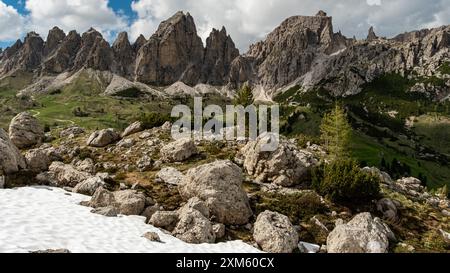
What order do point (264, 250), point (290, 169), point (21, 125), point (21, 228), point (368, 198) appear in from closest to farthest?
1. point (21, 228)
2. point (264, 250)
3. point (368, 198)
4. point (290, 169)
5. point (21, 125)

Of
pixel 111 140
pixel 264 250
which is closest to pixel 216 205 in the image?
pixel 264 250

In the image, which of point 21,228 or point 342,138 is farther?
point 342,138

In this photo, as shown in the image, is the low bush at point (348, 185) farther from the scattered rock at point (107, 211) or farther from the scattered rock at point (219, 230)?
the scattered rock at point (107, 211)

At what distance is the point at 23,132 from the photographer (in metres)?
55.0

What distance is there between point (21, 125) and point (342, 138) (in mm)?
47927

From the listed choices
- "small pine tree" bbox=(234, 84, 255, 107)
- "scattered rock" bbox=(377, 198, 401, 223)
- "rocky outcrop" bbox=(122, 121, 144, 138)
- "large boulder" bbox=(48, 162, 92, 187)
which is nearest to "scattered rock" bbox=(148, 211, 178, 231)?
"large boulder" bbox=(48, 162, 92, 187)

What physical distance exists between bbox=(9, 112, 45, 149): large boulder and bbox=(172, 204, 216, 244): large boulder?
4079 centimetres

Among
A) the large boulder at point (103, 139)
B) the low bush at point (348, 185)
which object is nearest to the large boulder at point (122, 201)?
the low bush at point (348, 185)

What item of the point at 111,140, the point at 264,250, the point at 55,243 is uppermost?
the point at 111,140

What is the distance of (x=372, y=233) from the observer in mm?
23609

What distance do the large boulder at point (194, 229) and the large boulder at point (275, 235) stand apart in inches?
123

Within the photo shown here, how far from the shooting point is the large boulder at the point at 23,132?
5428 cm

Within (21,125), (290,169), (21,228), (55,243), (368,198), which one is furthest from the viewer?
(21,125)
